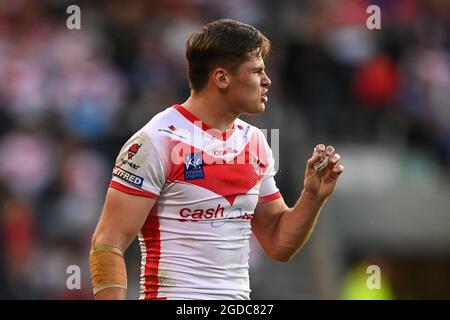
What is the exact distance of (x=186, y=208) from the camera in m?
5.52

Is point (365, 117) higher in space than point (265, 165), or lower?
higher

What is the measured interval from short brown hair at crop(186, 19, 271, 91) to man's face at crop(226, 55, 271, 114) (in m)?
0.04

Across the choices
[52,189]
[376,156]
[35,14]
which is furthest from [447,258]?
[35,14]

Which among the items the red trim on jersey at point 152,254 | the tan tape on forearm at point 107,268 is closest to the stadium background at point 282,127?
the red trim on jersey at point 152,254

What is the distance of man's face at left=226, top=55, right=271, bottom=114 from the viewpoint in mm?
5719

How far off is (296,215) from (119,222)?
107 centimetres

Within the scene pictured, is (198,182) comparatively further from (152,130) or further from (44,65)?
(44,65)

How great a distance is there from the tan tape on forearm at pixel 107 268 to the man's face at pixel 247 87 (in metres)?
1.03

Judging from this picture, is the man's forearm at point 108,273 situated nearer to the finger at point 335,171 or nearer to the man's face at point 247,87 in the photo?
the man's face at point 247,87

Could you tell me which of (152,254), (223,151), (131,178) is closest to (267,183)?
(223,151)

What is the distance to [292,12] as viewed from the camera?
46.9 ft

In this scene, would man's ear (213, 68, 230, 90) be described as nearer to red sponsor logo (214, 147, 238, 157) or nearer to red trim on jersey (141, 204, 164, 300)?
red sponsor logo (214, 147, 238, 157)

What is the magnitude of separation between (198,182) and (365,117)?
760 cm
